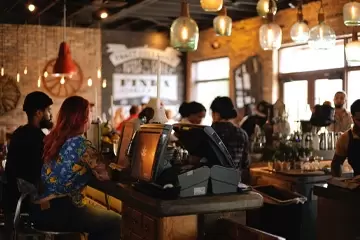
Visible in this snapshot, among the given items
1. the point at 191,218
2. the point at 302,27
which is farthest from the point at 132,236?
the point at 302,27

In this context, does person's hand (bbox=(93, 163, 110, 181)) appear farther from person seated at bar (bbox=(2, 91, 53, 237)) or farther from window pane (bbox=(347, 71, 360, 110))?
window pane (bbox=(347, 71, 360, 110))

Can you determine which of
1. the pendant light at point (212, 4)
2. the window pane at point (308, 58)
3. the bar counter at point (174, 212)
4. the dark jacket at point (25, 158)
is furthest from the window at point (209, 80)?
the bar counter at point (174, 212)

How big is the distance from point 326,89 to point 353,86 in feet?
2.19

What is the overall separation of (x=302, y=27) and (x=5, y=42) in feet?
25.5

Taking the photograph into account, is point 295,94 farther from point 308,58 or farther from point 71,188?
point 71,188

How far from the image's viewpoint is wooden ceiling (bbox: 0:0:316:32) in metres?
9.53

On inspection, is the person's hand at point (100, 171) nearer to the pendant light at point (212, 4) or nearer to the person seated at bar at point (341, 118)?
the pendant light at point (212, 4)

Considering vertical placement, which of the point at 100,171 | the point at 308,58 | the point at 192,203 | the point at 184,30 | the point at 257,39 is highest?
the point at 257,39

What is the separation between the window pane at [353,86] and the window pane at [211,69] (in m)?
3.51

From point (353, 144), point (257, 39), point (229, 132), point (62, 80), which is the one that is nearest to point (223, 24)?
point (229, 132)

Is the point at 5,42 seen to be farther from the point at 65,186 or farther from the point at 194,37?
the point at 65,186

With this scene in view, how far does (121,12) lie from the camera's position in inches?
400

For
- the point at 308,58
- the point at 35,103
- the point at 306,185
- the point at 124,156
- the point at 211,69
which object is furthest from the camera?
the point at 211,69

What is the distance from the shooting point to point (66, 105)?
342 cm
